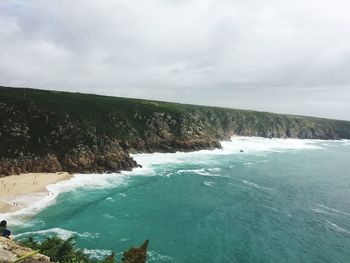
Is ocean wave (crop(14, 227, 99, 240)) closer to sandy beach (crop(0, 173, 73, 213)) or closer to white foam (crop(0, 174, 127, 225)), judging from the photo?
white foam (crop(0, 174, 127, 225))

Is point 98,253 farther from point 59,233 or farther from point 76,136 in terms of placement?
point 76,136

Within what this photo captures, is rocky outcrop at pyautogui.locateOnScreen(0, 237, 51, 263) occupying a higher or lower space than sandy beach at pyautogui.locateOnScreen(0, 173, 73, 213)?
higher

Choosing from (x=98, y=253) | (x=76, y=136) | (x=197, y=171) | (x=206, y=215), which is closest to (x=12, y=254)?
(x=98, y=253)

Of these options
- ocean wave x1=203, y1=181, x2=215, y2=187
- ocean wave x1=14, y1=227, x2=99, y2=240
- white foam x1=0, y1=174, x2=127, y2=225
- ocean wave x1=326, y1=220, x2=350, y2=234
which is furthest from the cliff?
ocean wave x1=326, y1=220, x2=350, y2=234

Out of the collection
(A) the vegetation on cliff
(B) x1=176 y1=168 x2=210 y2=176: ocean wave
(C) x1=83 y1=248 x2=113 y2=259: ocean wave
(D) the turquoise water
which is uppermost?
(A) the vegetation on cliff

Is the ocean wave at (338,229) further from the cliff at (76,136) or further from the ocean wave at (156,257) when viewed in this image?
the cliff at (76,136)

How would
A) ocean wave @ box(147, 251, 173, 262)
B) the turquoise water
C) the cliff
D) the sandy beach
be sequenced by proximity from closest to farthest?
ocean wave @ box(147, 251, 173, 262)
the turquoise water
the sandy beach
the cliff

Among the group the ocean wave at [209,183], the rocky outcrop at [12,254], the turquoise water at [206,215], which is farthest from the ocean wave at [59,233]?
the ocean wave at [209,183]

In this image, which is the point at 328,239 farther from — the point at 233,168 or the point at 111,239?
the point at 233,168
